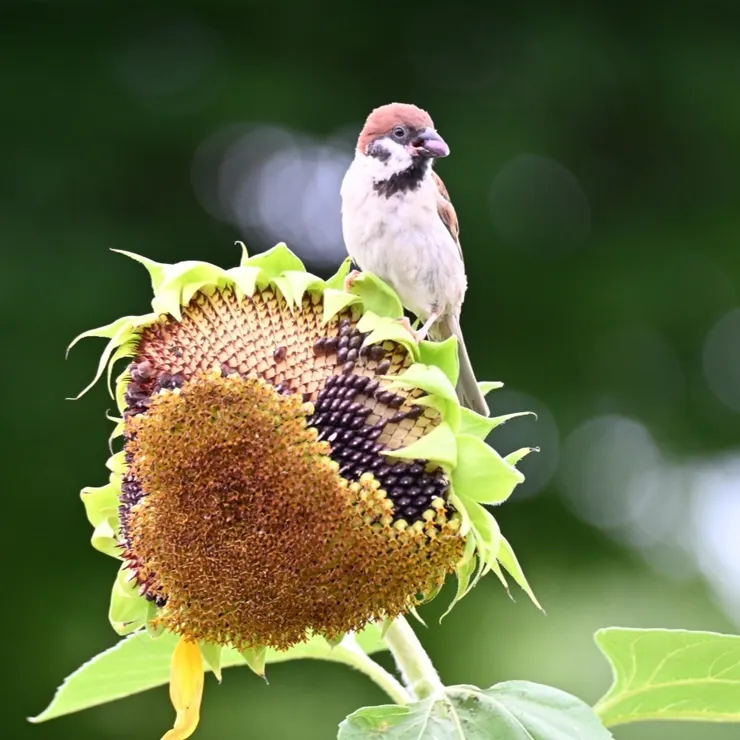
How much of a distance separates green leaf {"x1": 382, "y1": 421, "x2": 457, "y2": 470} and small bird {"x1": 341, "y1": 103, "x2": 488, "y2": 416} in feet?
1.39

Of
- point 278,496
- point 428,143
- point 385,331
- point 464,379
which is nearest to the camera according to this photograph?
point 278,496

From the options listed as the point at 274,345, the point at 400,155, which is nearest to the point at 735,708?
the point at 274,345

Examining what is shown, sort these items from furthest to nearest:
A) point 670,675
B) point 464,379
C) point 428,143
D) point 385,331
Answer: point 428,143
point 464,379
point 670,675
point 385,331

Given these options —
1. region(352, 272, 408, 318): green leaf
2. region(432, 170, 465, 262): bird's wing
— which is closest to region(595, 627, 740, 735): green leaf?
region(352, 272, 408, 318): green leaf

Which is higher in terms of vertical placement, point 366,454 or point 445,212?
point 445,212

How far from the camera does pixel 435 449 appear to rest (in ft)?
3.85

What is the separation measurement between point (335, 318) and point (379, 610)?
0.31 meters

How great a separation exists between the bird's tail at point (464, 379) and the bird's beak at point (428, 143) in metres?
0.24

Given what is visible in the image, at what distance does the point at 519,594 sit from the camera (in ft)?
12.4

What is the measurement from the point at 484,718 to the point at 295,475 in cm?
30

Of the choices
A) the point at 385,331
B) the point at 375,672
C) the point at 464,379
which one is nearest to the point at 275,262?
the point at 385,331

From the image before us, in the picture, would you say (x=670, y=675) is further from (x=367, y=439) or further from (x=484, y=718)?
(x=367, y=439)

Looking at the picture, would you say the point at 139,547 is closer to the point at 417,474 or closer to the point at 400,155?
the point at 417,474

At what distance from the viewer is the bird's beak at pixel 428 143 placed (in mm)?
1702
